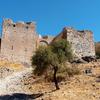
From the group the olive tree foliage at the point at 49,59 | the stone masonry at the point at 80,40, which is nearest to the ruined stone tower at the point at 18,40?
the stone masonry at the point at 80,40

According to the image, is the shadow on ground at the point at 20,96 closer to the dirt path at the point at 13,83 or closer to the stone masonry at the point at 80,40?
the dirt path at the point at 13,83

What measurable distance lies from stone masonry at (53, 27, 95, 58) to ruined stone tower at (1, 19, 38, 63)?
14.0ft

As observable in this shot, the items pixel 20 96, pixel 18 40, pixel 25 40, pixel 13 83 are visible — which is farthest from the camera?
pixel 25 40

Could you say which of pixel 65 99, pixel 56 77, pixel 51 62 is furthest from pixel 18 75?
pixel 65 99

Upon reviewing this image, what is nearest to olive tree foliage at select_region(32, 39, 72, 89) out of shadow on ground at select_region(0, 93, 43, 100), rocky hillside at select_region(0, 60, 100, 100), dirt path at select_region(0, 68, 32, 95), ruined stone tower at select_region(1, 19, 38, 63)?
rocky hillside at select_region(0, 60, 100, 100)

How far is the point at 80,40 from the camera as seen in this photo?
164 ft

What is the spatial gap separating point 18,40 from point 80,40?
9325mm

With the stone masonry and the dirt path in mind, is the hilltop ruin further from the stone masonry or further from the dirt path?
the dirt path

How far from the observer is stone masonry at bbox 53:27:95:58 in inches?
1930

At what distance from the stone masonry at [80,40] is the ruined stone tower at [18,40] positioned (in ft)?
14.0

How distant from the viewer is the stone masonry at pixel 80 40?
4903 cm

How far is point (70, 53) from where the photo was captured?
29609mm

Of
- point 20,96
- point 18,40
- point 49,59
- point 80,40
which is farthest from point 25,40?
point 20,96

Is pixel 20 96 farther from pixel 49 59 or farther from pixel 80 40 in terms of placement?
pixel 80 40
